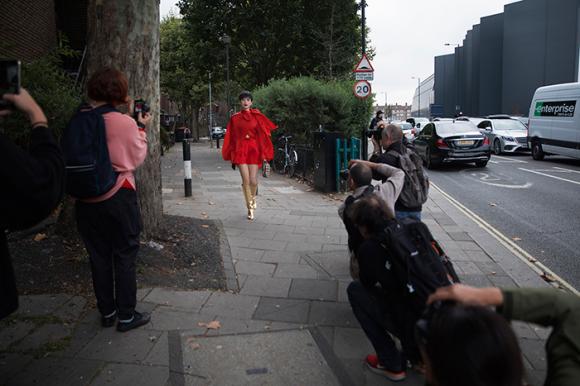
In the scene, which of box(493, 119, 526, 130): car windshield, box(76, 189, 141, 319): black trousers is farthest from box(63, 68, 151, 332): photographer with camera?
box(493, 119, 526, 130): car windshield

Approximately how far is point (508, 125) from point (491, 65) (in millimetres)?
29257

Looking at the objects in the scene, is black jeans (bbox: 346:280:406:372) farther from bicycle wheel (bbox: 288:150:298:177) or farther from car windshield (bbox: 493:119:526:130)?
car windshield (bbox: 493:119:526:130)

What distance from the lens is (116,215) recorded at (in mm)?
3527

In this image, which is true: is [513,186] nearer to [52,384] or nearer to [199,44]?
[52,384]

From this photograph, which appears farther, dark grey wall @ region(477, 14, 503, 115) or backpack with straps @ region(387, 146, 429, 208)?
dark grey wall @ region(477, 14, 503, 115)

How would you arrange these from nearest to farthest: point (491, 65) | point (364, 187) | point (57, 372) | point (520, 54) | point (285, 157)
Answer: point (57, 372), point (364, 187), point (285, 157), point (520, 54), point (491, 65)

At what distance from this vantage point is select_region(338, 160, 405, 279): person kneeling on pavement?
12.8 feet

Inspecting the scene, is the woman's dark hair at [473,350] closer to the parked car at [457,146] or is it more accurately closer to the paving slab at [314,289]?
the paving slab at [314,289]

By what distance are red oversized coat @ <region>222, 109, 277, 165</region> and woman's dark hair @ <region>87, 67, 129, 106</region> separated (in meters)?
4.37

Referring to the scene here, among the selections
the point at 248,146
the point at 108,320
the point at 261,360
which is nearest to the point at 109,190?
the point at 108,320

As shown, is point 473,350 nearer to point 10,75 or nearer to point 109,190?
point 10,75

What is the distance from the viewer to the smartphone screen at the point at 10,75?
2.13m

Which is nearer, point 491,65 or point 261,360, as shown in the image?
point 261,360

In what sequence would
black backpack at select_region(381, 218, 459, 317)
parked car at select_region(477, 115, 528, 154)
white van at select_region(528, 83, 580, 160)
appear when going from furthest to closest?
parked car at select_region(477, 115, 528, 154)
white van at select_region(528, 83, 580, 160)
black backpack at select_region(381, 218, 459, 317)
